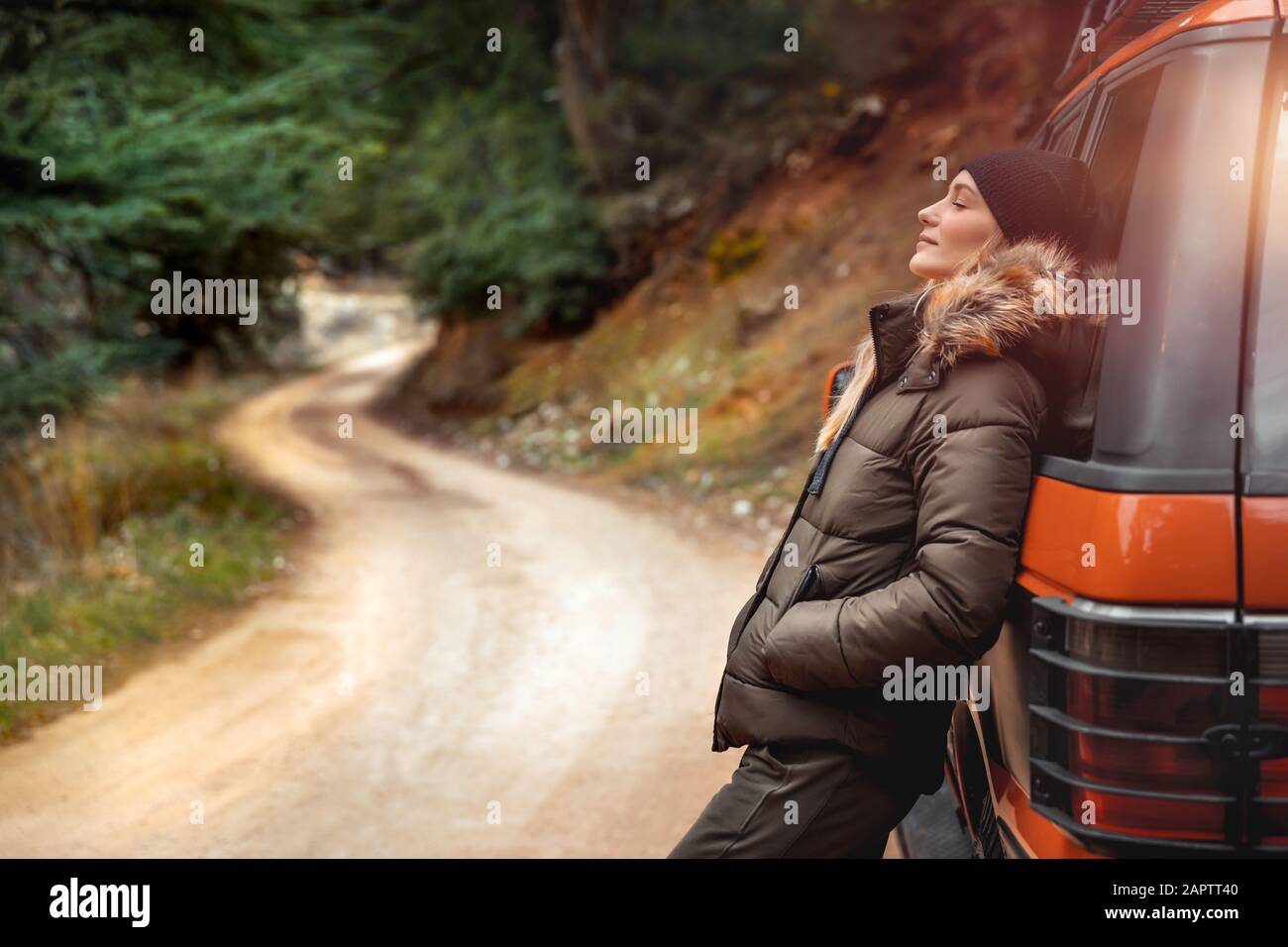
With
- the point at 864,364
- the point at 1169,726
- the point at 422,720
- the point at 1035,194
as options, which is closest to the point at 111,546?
the point at 422,720

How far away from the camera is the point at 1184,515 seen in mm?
1791

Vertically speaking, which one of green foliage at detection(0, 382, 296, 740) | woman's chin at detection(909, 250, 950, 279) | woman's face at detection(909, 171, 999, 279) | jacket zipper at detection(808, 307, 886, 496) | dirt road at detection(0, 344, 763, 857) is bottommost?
A: dirt road at detection(0, 344, 763, 857)

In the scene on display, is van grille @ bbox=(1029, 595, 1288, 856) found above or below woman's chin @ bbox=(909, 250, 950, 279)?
below

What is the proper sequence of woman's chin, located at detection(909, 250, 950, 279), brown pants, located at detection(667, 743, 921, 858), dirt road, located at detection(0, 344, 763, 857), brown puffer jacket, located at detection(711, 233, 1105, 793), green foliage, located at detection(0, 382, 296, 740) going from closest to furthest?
brown puffer jacket, located at detection(711, 233, 1105, 793) → brown pants, located at detection(667, 743, 921, 858) → woman's chin, located at detection(909, 250, 950, 279) → dirt road, located at detection(0, 344, 763, 857) → green foliage, located at detection(0, 382, 296, 740)

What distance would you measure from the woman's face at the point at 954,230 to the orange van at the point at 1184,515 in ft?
1.02

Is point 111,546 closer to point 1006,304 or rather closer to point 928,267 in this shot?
point 928,267

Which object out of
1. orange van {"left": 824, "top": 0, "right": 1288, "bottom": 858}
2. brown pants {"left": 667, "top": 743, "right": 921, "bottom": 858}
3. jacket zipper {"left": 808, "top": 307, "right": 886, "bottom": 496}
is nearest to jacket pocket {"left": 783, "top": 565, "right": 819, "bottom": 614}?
jacket zipper {"left": 808, "top": 307, "right": 886, "bottom": 496}

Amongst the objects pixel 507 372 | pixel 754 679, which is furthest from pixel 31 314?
pixel 507 372

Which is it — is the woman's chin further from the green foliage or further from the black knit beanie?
the green foliage

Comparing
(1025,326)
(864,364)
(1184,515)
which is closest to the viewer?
(1184,515)

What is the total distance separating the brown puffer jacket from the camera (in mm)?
1991

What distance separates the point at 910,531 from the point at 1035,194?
719 millimetres

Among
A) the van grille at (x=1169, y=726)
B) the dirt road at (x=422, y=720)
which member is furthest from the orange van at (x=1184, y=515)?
the dirt road at (x=422, y=720)

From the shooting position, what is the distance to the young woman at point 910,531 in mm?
2000
